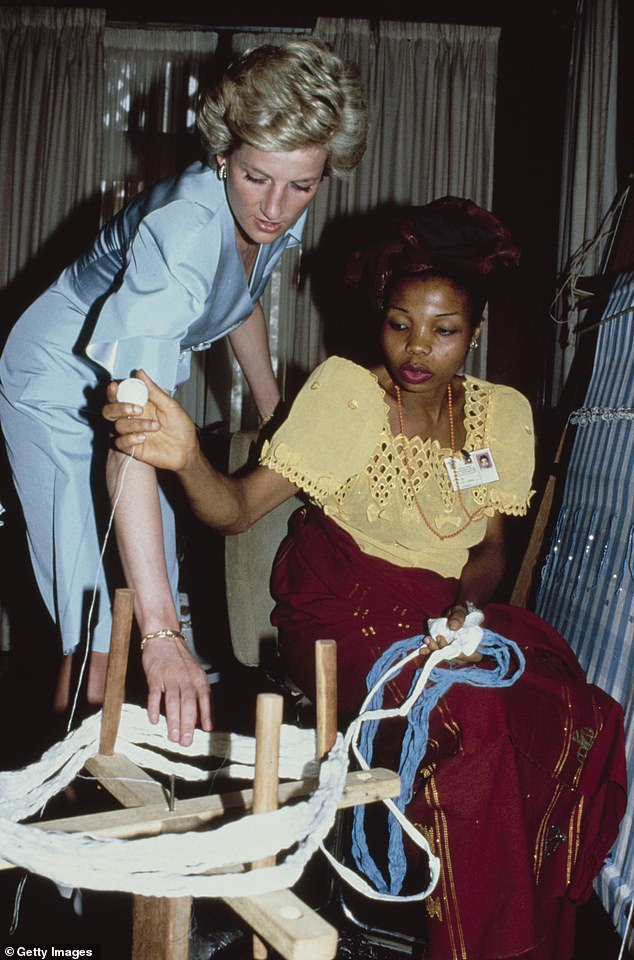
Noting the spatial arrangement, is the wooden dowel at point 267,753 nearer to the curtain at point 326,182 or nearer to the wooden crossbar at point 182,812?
the wooden crossbar at point 182,812

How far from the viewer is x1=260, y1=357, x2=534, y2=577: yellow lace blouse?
191 cm

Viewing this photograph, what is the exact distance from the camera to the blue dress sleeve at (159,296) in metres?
1.56

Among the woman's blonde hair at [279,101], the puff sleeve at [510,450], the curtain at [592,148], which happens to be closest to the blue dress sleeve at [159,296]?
the woman's blonde hair at [279,101]

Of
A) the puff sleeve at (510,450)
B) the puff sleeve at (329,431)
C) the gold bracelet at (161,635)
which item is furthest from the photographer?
the puff sleeve at (510,450)

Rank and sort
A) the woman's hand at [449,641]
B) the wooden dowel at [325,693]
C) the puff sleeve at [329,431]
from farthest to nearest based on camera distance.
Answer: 1. the puff sleeve at [329,431]
2. the woman's hand at [449,641]
3. the wooden dowel at [325,693]

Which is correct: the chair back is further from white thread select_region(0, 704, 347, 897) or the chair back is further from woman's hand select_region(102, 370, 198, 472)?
white thread select_region(0, 704, 347, 897)

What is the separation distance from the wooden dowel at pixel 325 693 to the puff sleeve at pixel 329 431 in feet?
2.66

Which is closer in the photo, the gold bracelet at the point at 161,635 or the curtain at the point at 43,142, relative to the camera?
the gold bracelet at the point at 161,635

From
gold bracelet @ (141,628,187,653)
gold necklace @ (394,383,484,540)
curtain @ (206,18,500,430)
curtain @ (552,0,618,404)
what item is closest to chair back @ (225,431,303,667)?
gold necklace @ (394,383,484,540)

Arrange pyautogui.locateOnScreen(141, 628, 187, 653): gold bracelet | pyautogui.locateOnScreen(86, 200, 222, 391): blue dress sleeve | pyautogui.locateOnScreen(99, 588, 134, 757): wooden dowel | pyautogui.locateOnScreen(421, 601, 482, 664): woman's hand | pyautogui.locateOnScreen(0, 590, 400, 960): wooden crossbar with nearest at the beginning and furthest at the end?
pyautogui.locateOnScreen(0, 590, 400, 960): wooden crossbar < pyautogui.locateOnScreen(99, 588, 134, 757): wooden dowel < pyautogui.locateOnScreen(141, 628, 187, 653): gold bracelet < pyautogui.locateOnScreen(86, 200, 222, 391): blue dress sleeve < pyautogui.locateOnScreen(421, 601, 482, 664): woman's hand

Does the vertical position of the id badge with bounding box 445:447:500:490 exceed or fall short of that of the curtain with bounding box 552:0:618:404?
it falls short

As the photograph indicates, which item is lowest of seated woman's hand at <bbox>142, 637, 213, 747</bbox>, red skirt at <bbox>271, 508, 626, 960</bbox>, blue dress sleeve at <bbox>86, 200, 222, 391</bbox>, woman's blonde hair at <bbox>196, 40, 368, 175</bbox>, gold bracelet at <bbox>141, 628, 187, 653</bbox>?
red skirt at <bbox>271, 508, 626, 960</bbox>

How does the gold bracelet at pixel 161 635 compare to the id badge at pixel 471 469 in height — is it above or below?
below

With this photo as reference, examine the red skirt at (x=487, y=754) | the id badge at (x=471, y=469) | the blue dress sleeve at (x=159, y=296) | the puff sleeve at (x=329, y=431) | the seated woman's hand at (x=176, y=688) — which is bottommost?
the red skirt at (x=487, y=754)
